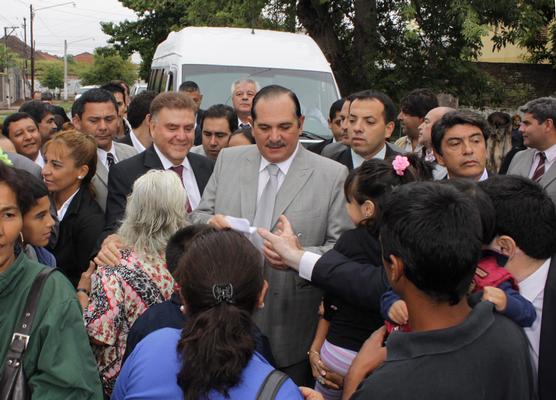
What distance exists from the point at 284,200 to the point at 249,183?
0.26 metres

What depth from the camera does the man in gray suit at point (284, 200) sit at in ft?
10.9

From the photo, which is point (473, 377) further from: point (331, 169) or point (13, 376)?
point (331, 169)

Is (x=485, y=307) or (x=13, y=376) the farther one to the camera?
(x=13, y=376)

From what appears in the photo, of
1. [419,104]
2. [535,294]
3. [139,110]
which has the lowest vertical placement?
[535,294]

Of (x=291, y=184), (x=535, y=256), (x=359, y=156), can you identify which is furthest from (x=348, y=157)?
(x=535, y=256)

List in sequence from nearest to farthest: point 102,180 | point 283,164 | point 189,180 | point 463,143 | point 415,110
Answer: point 283,164
point 463,143
point 189,180
point 102,180
point 415,110

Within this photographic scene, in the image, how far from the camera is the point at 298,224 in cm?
330

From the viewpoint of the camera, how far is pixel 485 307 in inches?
69.2

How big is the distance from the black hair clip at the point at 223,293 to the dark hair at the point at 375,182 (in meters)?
1.00

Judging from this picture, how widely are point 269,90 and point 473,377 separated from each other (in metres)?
2.32

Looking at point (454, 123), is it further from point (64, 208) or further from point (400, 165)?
point (64, 208)

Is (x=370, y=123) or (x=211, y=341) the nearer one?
(x=211, y=341)

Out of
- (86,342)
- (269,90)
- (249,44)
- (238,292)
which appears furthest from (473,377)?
(249,44)

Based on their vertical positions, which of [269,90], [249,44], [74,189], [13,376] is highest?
[249,44]
